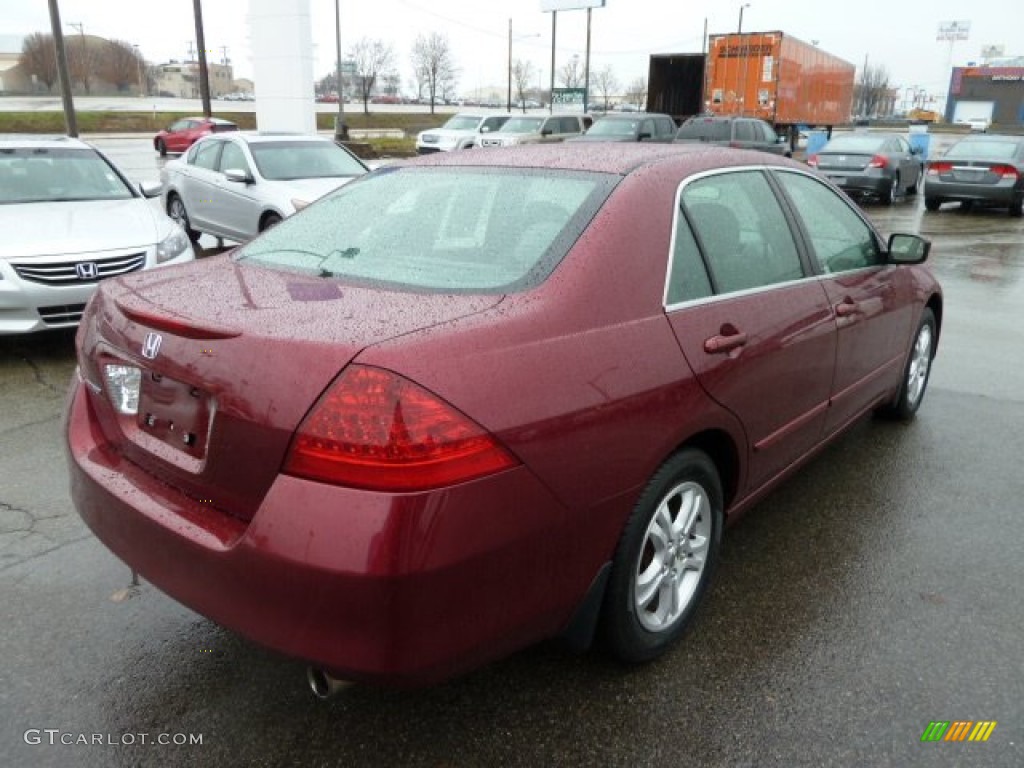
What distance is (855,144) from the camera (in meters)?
17.2

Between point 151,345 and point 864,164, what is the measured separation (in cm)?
1716

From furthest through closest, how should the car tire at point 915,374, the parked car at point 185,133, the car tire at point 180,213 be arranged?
1. the parked car at point 185,133
2. the car tire at point 180,213
3. the car tire at point 915,374

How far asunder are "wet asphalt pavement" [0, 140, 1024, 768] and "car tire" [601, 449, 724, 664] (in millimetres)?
133

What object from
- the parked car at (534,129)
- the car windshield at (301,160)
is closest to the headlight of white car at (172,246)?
the car windshield at (301,160)

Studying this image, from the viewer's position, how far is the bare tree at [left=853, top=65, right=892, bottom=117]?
10650cm

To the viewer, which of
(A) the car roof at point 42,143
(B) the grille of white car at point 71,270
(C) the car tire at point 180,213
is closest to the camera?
(B) the grille of white car at point 71,270

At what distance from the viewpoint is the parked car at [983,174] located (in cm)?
1576

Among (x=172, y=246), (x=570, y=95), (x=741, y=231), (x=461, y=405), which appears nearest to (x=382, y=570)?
(x=461, y=405)

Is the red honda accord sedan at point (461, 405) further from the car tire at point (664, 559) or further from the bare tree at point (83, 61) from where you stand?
the bare tree at point (83, 61)

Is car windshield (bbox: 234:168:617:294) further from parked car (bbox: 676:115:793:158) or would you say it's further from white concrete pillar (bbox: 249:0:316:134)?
white concrete pillar (bbox: 249:0:316:134)

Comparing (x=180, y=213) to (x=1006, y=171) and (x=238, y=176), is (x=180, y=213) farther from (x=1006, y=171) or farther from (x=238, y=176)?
(x=1006, y=171)

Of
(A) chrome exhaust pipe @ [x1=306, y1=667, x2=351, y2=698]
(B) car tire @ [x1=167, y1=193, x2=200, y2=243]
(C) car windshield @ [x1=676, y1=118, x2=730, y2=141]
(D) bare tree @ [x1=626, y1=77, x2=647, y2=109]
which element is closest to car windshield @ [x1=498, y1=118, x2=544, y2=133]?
(C) car windshield @ [x1=676, y1=118, x2=730, y2=141]

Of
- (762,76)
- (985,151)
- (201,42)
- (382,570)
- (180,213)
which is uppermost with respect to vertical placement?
(201,42)
